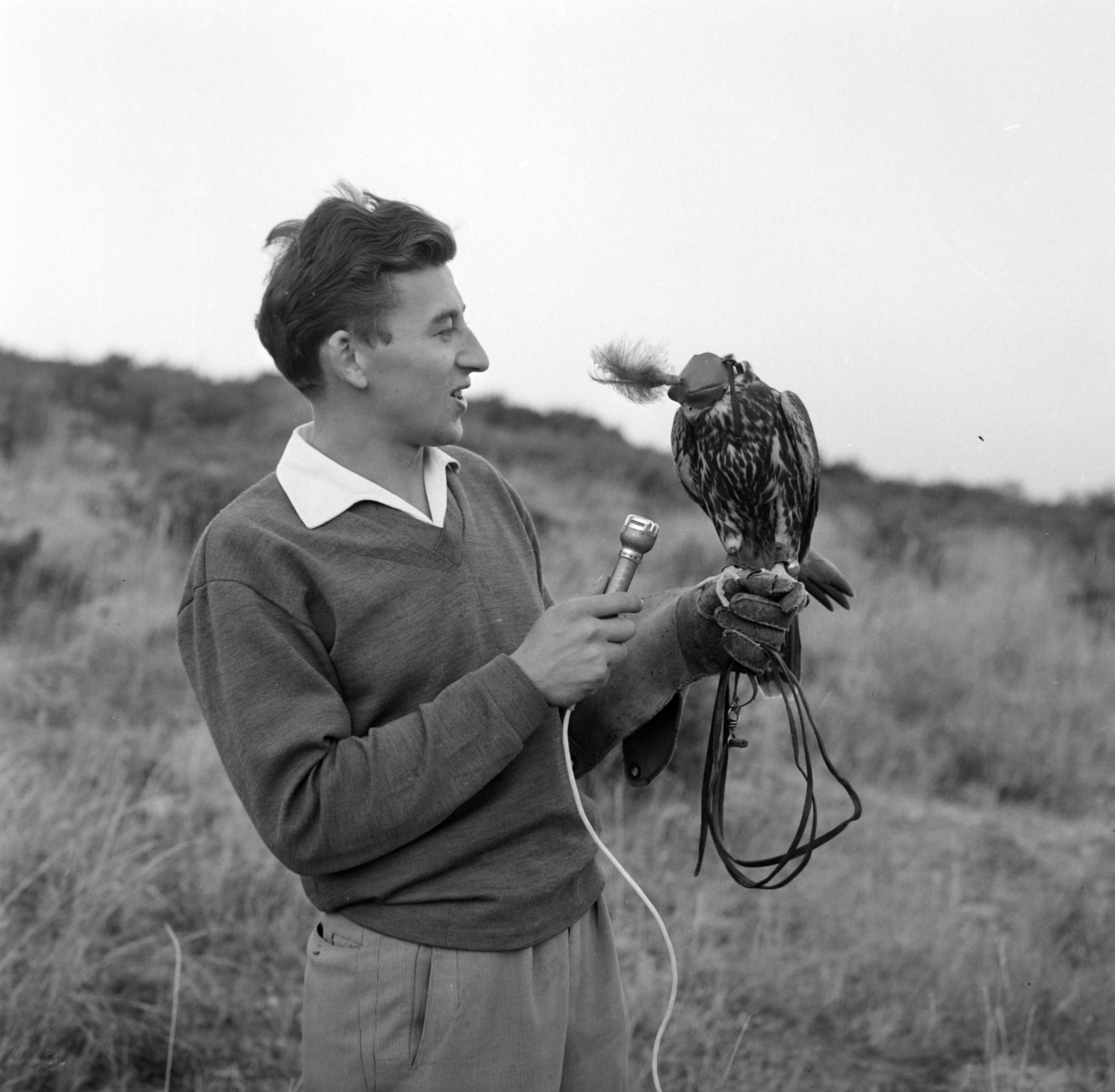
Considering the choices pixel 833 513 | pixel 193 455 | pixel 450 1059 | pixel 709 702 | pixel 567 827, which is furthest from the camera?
pixel 833 513

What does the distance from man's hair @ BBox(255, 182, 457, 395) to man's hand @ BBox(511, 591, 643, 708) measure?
0.48 m

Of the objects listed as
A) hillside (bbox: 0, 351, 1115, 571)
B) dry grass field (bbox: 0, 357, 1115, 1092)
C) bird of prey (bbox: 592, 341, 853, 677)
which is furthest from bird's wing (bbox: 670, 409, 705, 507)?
hillside (bbox: 0, 351, 1115, 571)

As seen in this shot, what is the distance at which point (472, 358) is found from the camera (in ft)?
5.19

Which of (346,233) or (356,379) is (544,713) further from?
(346,233)

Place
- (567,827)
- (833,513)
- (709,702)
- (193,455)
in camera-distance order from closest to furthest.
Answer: (567,827)
(709,702)
(193,455)
(833,513)

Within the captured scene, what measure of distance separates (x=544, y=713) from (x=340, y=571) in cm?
35

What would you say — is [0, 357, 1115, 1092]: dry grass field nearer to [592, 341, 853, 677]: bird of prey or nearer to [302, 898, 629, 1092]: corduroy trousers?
[302, 898, 629, 1092]: corduroy trousers

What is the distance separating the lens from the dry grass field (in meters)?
2.85

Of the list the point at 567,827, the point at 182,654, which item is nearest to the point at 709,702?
the point at 567,827

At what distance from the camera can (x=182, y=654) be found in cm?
153

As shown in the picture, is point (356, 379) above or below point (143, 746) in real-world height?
above

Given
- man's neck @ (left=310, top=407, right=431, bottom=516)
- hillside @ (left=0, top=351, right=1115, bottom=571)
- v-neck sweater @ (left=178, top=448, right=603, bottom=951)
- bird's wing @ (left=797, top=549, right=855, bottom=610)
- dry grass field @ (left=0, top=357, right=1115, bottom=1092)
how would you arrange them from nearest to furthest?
v-neck sweater @ (left=178, top=448, right=603, bottom=951)
man's neck @ (left=310, top=407, right=431, bottom=516)
bird's wing @ (left=797, top=549, right=855, bottom=610)
dry grass field @ (left=0, top=357, right=1115, bottom=1092)
hillside @ (left=0, top=351, right=1115, bottom=571)

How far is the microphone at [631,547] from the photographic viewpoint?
4.91ft

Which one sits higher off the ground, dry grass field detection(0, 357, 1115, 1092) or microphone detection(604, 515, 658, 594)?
microphone detection(604, 515, 658, 594)
